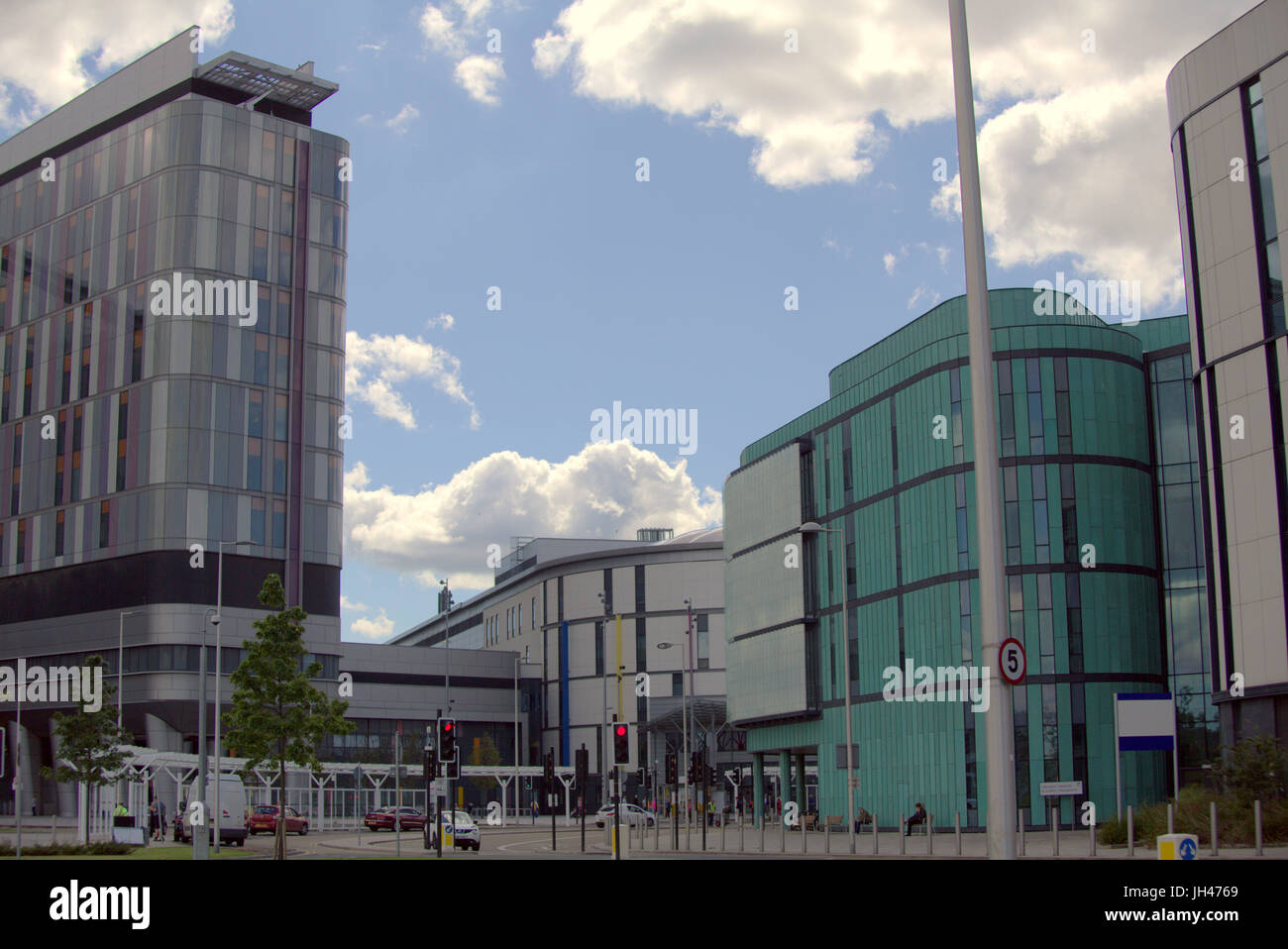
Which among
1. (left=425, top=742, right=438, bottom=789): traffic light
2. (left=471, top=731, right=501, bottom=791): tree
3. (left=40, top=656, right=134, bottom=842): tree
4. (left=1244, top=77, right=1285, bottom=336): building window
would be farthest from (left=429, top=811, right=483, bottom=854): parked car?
(left=471, top=731, right=501, bottom=791): tree

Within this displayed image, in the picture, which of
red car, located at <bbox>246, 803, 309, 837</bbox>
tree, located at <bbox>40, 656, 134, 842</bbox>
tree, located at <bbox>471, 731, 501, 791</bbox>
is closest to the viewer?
tree, located at <bbox>40, 656, 134, 842</bbox>

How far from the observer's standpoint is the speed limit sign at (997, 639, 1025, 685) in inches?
546

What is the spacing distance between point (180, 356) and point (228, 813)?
39.9m

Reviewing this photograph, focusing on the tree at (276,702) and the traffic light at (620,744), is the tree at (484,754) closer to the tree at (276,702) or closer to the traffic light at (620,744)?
the tree at (276,702)

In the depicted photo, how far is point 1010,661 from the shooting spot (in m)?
13.9

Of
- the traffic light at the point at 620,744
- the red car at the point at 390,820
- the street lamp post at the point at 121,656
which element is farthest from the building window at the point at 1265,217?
the street lamp post at the point at 121,656

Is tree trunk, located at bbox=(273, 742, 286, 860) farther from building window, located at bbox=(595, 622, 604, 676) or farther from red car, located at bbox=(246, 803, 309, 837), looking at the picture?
building window, located at bbox=(595, 622, 604, 676)

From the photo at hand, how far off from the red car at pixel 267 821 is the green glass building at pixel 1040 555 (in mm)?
26304

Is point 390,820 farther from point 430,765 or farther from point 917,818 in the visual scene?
point 917,818

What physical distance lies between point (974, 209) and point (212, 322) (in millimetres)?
80116

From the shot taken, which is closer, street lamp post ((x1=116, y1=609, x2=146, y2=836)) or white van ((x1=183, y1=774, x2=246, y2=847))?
white van ((x1=183, y1=774, x2=246, y2=847))

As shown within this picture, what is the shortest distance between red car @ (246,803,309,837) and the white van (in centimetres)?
468

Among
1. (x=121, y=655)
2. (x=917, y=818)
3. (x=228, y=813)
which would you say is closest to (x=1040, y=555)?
(x=917, y=818)
